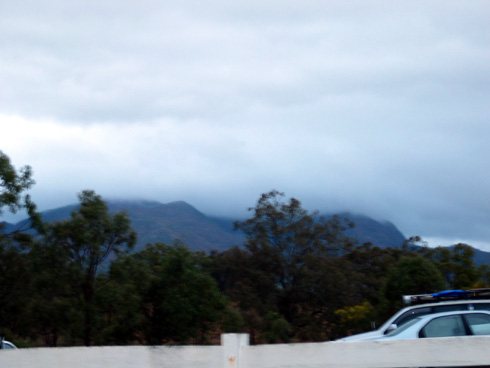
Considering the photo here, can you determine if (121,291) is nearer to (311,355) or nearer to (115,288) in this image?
(115,288)

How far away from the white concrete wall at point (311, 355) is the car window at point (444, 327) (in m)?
5.04

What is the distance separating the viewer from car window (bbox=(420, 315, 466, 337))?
9.41 m

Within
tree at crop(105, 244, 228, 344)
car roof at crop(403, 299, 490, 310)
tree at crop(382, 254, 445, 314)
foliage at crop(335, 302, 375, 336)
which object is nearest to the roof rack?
car roof at crop(403, 299, 490, 310)

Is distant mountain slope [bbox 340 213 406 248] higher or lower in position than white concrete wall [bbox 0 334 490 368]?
higher

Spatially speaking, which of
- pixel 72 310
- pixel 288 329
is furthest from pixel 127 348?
pixel 288 329

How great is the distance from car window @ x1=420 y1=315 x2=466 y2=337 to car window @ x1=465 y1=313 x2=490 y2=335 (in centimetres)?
14

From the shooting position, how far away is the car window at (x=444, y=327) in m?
9.41

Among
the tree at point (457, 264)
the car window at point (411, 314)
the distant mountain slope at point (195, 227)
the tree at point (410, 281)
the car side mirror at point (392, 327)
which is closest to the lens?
the car window at point (411, 314)

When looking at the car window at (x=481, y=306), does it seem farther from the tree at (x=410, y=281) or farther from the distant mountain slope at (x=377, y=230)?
the distant mountain slope at (x=377, y=230)

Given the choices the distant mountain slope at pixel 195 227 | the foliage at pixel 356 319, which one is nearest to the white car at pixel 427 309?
the foliage at pixel 356 319

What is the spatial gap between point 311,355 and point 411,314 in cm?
692

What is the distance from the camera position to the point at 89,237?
21.7 m

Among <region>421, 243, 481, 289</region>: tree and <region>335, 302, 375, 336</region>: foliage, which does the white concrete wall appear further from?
<region>421, 243, 481, 289</region>: tree

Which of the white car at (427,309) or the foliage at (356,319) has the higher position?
the white car at (427,309)
